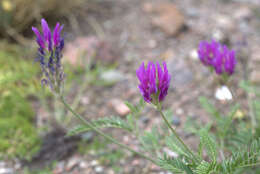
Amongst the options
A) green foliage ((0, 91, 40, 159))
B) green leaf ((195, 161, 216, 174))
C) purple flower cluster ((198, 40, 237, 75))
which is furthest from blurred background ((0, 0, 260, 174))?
green leaf ((195, 161, 216, 174))

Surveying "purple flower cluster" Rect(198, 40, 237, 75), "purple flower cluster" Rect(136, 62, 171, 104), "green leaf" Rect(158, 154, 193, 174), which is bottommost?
"green leaf" Rect(158, 154, 193, 174)

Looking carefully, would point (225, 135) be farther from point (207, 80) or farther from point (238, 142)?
point (207, 80)

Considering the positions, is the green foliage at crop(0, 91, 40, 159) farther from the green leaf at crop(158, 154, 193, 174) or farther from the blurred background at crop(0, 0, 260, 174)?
the green leaf at crop(158, 154, 193, 174)

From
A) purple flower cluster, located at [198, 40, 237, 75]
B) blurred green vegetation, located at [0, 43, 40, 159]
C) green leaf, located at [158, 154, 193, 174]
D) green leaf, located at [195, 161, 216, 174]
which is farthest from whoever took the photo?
blurred green vegetation, located at [0, 43, 40, 159]

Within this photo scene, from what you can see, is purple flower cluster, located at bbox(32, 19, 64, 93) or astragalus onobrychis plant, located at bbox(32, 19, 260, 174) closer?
astragalus onobrychis plant, located at bbox(32, 19, 260, 174)

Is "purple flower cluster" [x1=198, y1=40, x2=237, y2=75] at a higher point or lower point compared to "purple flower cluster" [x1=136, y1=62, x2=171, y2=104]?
higher

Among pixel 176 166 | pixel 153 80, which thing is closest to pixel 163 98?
pixel 153 80

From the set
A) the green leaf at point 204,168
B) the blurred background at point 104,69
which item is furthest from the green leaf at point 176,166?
the blurred background at point 104,69
